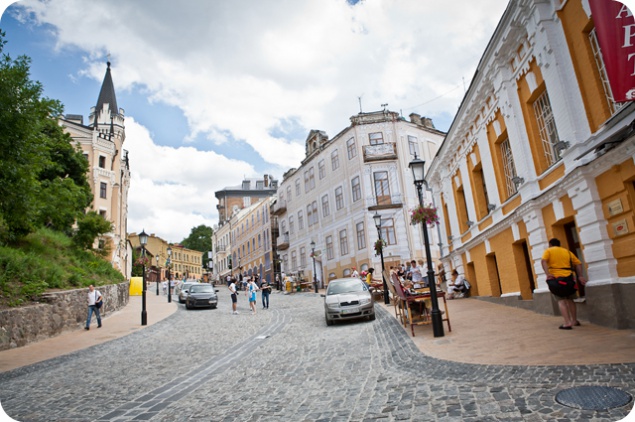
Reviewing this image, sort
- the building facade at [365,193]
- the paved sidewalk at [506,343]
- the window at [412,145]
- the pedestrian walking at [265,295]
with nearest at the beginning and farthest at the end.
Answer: the paved sidewalk at [506,343] < the pedestrian walking at [265,295] < the building facade at [365,193] < the window at [412,145]

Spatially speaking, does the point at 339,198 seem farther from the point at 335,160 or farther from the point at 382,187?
the point at 382,187

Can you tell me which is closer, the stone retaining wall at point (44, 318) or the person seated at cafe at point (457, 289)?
the stone retaining wall at point (44, 318)

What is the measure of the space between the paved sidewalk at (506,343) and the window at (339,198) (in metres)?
21.9

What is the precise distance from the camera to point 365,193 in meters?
32.2

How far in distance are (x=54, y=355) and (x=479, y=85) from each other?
14472mm

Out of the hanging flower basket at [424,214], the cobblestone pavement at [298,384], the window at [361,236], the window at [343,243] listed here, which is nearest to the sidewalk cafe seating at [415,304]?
the cobblestone pavement at [298,384]

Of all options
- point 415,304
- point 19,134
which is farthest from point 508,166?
point 19,134

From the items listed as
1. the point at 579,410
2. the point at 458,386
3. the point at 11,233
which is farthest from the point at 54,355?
the point at 579,410

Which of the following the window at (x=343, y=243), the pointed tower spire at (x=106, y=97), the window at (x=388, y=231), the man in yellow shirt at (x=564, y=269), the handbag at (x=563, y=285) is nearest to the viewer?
the handbag at (x=563, y=285)

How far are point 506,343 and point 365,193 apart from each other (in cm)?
2549

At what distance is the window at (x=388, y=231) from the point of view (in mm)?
31016

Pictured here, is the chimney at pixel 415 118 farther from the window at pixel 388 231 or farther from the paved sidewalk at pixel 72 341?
the paved sidewalk at pixel 72 341

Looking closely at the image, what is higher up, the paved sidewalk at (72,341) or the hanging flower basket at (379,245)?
the hanging flower basket at (379,245)

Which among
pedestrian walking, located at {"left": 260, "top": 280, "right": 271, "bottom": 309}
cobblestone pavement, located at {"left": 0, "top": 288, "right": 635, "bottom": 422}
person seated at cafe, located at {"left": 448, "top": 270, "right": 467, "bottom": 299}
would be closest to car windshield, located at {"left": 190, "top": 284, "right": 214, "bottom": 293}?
pedestrian walking, located at {"left": 260, "top": 280, "right": 271, "bottom": 309}
